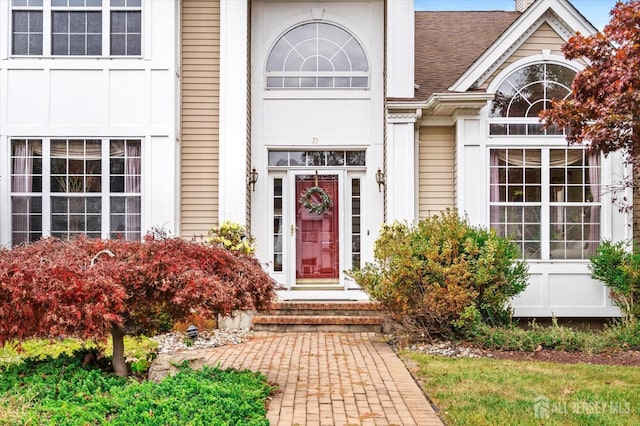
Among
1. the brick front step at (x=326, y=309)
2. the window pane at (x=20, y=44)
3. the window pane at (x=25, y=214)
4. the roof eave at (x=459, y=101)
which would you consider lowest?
the brick front step at (x=326, y=309)

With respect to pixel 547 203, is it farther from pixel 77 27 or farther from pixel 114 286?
pixel 77 27

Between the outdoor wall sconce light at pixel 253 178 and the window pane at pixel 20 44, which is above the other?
the window pane at pixel 20 44

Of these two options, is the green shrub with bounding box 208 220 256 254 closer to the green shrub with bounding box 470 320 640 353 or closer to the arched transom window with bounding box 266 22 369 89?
the arched transom window with bounding box 266 22 369 89

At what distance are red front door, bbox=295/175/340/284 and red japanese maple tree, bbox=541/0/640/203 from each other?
5207 mm

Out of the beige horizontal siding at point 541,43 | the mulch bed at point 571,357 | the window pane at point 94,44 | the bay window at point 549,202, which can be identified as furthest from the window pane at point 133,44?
the mulch bed at point 571,357

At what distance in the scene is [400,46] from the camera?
11.1m

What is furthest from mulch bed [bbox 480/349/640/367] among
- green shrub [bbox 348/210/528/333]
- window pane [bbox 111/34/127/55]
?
window pane [bbox 111/34/127/55]

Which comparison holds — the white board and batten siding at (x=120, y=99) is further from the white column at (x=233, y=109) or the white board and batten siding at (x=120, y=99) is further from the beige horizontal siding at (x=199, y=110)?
the white column at (x=233, y=109)

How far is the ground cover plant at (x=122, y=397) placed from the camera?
183 inches

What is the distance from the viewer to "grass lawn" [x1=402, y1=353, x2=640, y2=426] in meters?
5.13

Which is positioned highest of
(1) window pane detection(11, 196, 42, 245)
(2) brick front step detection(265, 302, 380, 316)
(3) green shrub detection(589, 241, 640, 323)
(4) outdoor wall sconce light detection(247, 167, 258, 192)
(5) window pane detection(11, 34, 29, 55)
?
(5) window pane detection(11, 34, 29, 55)

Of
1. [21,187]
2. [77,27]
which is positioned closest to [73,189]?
[21,187]

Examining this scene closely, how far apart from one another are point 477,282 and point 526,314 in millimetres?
2416

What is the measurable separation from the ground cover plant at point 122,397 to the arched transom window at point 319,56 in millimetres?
6886
